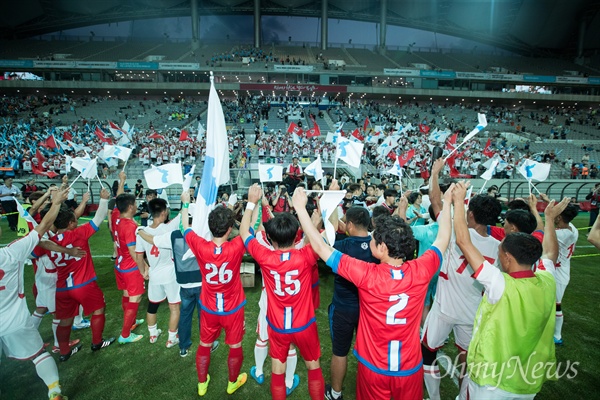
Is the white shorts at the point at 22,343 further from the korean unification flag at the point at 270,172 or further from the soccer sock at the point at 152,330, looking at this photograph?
the korean unification flag at the point at 270,172

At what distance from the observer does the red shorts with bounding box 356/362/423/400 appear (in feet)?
7.78

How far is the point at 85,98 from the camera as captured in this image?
42344mm

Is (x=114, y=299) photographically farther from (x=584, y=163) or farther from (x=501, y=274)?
(x=584, y=163)

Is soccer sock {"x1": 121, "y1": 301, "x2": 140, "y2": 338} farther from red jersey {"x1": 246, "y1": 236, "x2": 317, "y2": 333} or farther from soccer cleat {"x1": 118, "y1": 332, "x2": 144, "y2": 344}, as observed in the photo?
red jersey {"x1": 246, "y1": 236, "x2": 317, "y2": 333}

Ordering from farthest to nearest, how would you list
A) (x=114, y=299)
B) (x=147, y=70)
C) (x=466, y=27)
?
(x=466, y=27)
(x=147, y=70)
(x=114, y=299)

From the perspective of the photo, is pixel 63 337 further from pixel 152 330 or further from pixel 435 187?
pixel 435 187

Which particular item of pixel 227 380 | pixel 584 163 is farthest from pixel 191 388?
pixel 584 163

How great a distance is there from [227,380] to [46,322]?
3.61 m

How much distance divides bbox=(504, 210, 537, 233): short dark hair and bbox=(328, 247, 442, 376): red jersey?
4.72 ft

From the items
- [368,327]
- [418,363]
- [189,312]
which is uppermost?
[368,327]

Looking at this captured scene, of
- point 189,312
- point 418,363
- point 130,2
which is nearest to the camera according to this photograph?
point 418,363

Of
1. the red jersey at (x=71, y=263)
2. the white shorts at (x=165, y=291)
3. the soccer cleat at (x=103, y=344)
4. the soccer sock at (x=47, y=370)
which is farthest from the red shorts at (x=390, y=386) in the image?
the soccer cleat at (x=103, y=344)

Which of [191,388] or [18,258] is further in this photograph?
[191,388]

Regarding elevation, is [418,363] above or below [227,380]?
above
